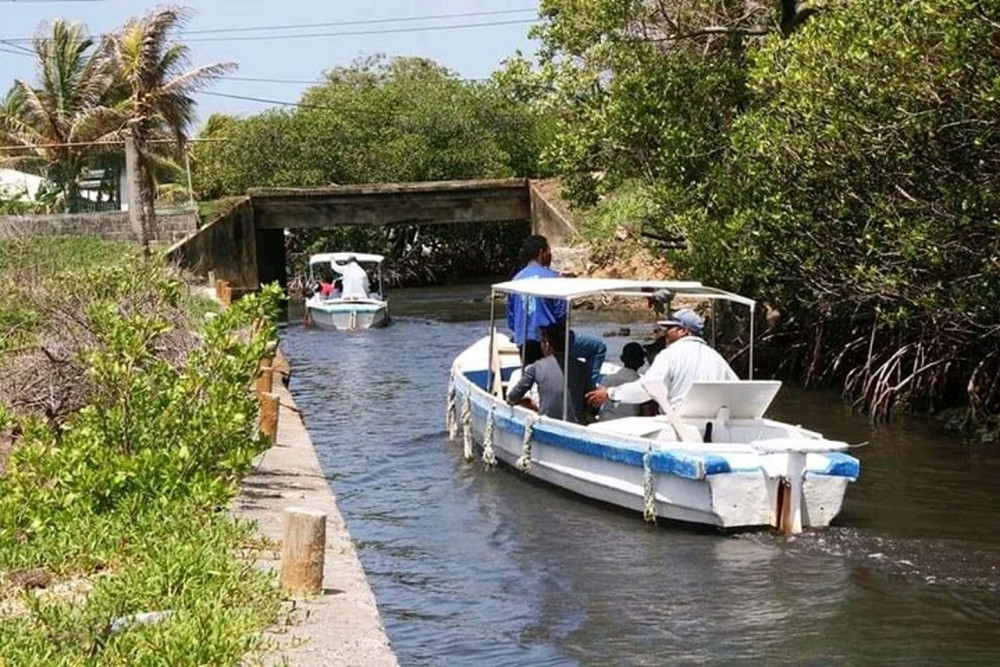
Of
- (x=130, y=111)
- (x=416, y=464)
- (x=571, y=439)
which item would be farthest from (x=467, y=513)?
(x=130, y=111)

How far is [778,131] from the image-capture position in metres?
20.0

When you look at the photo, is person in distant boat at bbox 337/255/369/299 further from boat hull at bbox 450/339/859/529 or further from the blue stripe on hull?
boat hull at bbox 450/339/859/529

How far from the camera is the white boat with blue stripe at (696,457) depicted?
539 inches

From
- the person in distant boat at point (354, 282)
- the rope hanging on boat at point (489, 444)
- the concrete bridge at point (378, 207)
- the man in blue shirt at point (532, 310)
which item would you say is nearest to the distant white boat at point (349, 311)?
the person in distant boat at point (354, 282)

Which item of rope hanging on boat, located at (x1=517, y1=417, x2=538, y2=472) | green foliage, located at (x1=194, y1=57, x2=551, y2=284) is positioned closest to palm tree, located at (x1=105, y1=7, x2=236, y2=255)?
green foliage, located at (x1=194, y1=57, x2=551, y2=284)

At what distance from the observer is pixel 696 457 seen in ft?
44.9

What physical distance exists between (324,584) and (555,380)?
6.45 metres

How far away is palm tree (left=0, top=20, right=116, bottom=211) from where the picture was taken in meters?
47.2

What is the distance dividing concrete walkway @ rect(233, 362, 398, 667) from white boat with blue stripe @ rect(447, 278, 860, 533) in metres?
2.53

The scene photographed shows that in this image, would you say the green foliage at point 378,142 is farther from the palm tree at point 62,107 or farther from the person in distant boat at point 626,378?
the person in distant boat at point 626,378

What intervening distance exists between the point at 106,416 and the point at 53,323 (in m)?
5.02

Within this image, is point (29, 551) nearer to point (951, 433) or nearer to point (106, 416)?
point (106, 416)

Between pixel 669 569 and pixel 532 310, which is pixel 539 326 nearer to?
pixel 532 310

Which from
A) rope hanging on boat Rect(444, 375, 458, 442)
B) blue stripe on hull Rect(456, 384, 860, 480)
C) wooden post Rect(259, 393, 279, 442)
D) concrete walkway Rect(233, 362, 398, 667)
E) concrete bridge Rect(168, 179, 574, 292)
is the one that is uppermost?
concrete bridge Rect(168, 179, 574, 292)
